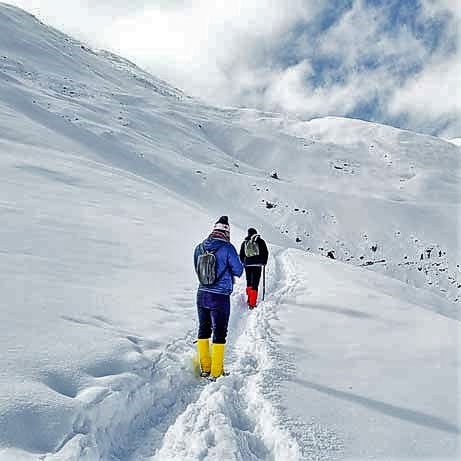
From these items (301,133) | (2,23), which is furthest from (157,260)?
(2,23)

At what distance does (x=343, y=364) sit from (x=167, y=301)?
11.9ft

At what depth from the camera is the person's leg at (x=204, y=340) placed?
20.4 feet

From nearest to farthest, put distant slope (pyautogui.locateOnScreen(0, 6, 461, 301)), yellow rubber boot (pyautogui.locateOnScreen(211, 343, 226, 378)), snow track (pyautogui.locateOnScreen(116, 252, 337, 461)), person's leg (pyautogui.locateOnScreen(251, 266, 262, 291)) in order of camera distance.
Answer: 1. snow track (pyautogui.locateOnScreen(116, 252, 337, 461))
2. yellow rubber boot (pyautogui.locateOnScreen(211, 343, 226, 378))
3. person's leg (pyautogui.locateOnScreen(251, 266, 262, 291))
4. distant slope (pyautogui.locateOnScreen(0, 6, 461, 301))

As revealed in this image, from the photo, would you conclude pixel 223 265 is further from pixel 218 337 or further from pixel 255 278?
pixel 255 278

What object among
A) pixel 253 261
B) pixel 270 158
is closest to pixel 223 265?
pixel 253 261

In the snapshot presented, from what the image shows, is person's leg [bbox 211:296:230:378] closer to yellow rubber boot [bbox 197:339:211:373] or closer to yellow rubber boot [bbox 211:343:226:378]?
yellow rubber boot [bbox 211:343:226:378]

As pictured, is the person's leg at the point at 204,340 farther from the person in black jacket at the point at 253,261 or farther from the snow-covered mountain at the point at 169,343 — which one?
the person in black jacket at the point at 253,261

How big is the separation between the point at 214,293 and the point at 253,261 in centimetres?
486

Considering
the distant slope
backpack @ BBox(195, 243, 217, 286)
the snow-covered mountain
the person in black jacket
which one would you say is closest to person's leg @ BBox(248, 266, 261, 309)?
the person in black jacket

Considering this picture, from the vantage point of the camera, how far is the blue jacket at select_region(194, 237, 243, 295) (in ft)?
20.7

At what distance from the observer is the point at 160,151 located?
37000 millimetres

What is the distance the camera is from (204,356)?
20.5 feet

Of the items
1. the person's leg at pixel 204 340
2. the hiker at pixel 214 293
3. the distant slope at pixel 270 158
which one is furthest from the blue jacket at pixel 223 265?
the distant slope at pixel 270 158

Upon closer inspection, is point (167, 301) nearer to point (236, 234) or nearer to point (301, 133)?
point (236, 234)
